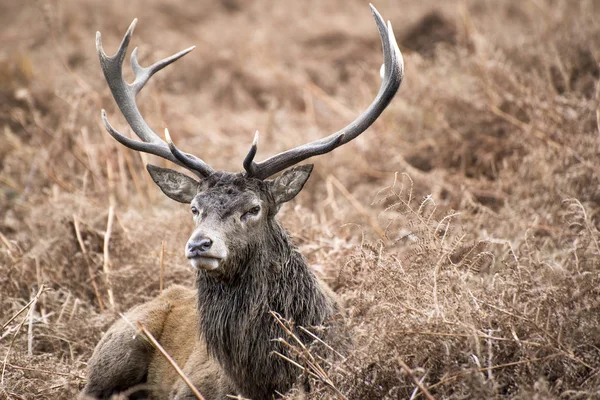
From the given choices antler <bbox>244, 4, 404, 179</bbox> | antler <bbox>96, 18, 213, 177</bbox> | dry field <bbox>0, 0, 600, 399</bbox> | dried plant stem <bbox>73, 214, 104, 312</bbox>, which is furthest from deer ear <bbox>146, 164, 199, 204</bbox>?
dried plant stem <bbox>73, 214, 104, 312</bbox>

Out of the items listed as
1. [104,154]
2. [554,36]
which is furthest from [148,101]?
[554,36]

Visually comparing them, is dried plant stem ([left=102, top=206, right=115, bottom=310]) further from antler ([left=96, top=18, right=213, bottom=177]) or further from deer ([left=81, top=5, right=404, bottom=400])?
antler ([left=96, top=18, right=213, bottom=177])

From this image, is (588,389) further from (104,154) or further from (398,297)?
(104,154)

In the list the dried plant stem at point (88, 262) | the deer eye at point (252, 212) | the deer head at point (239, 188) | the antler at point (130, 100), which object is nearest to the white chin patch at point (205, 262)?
the deer head at point (239, 188)

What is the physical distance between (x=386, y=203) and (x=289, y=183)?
3.39 meters

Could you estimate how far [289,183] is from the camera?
14.8 ft

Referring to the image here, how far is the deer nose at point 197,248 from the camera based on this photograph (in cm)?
389

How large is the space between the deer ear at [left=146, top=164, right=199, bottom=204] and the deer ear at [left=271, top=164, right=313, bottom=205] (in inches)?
23.0

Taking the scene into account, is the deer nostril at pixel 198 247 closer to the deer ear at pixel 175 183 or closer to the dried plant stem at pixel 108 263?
the deer ear at pixel 175 183

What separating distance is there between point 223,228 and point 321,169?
4556 mm

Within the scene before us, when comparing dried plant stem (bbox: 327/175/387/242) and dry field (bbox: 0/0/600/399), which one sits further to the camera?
dried plant stem (bbox: 327/175/387/242)

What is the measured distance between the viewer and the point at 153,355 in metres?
5.11

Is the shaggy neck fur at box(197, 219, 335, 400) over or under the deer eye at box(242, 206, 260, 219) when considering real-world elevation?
under

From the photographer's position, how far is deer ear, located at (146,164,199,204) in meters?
4.69
